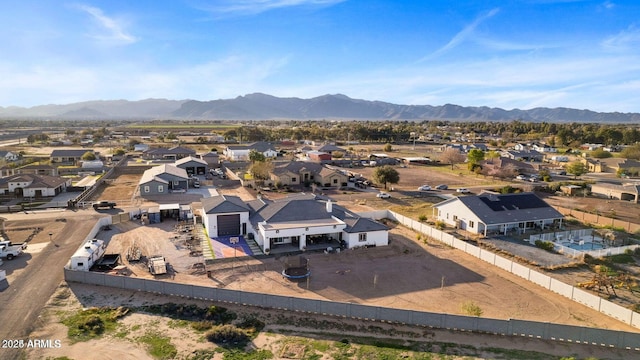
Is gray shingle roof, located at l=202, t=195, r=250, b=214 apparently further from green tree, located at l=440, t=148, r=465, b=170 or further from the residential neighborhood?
green tree, located at l=440, t=148, r=465, b=170

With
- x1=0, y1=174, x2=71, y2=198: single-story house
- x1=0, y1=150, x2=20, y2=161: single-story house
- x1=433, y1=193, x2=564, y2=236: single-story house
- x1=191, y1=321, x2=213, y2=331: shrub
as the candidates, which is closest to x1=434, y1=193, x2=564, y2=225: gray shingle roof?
x1=433, y1=193, x2=564, y2=236: single-story house

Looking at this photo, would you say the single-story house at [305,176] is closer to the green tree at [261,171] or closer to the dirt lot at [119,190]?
the green tree at [261,171]

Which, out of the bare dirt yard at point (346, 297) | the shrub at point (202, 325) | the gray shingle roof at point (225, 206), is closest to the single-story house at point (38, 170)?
the bare dirt yard at point (346, 297)

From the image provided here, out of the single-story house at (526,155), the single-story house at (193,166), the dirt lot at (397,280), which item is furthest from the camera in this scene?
the single-story house at (526,155)

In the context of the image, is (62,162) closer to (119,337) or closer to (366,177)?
(366,177)

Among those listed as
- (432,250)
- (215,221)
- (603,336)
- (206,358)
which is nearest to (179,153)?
(215,221)
